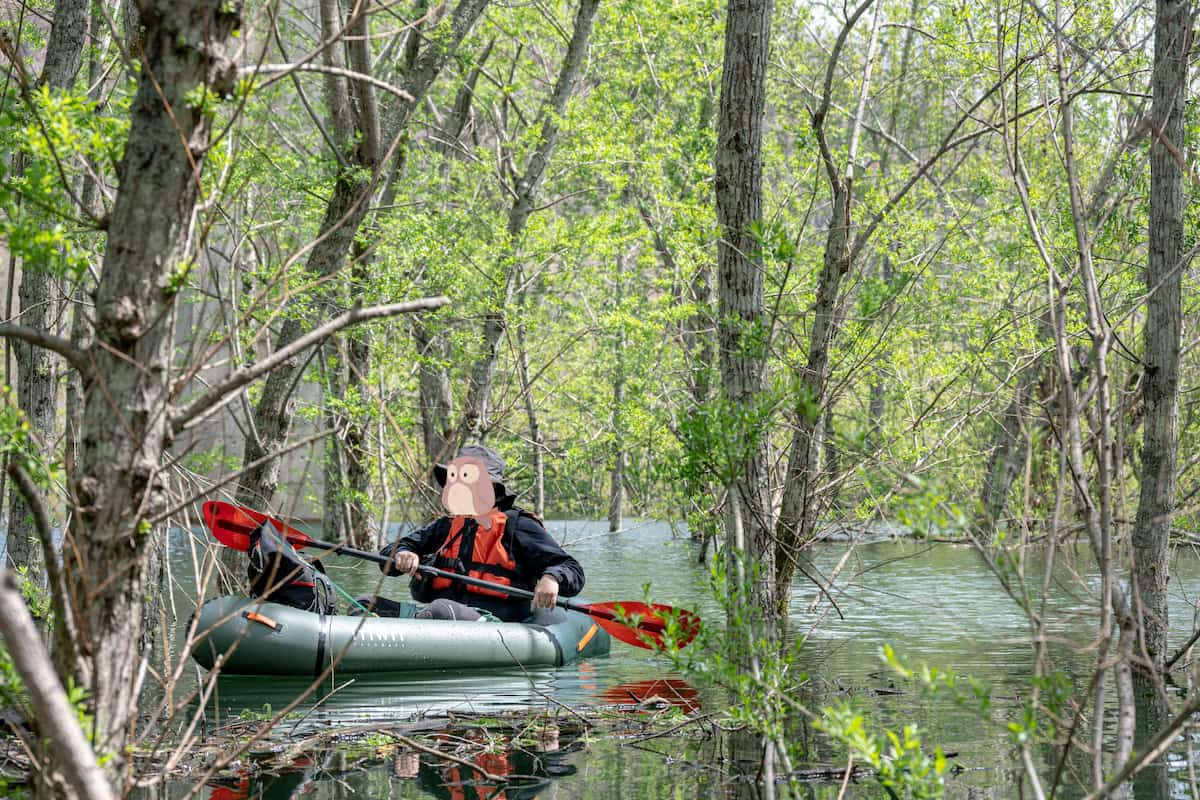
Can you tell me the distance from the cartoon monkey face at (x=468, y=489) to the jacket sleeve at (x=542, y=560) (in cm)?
29

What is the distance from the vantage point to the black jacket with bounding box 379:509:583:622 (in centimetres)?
696

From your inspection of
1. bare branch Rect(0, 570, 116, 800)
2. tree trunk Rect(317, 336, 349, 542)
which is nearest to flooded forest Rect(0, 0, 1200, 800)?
bare branch Rect(0, 570, 116, 800)

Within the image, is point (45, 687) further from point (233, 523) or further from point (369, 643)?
point (369, 643)

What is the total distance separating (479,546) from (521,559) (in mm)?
265

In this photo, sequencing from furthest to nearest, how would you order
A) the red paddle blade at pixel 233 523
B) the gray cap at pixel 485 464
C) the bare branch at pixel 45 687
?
the gray cap at pixel 485 464
the red paddle blade at pixel 233 523
the bare branch at pixel 45 687

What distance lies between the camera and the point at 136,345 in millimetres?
2197

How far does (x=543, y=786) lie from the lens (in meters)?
4.18

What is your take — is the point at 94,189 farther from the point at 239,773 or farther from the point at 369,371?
the point at 369,371

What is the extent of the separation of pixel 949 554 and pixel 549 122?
8.08 meters

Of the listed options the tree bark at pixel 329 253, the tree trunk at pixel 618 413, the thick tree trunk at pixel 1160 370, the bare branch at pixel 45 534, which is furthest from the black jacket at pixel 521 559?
the bare branch at pixel 45 534

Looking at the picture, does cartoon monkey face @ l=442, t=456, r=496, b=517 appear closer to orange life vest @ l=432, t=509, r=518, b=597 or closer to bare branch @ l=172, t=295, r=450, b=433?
orange life vest @ l=432, t=509, r=518, b=597

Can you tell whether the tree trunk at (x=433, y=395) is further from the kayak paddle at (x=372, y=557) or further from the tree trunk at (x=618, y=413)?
the kayak paddle at (x=372, y=557)

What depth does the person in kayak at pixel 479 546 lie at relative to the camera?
22.9 ft

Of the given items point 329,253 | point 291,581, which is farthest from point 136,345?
point 329,253
